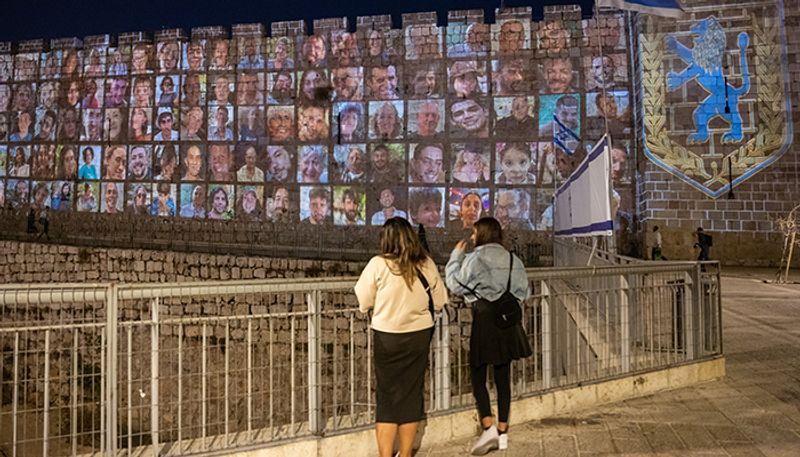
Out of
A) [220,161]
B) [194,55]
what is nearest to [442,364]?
[220,161]

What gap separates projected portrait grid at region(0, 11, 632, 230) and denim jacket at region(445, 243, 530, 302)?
14653mm

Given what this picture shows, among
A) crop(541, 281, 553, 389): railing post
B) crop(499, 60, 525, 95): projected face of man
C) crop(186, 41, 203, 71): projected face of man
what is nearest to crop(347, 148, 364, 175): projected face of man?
crop(499, 60, 525, 95): projected face of man

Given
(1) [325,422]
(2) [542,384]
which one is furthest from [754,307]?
(1) [325,422]

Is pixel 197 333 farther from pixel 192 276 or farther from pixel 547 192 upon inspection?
pixel 547 192

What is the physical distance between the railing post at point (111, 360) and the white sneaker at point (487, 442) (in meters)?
2.06

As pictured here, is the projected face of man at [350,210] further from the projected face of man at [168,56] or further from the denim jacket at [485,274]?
the denim jacket at [485,274]

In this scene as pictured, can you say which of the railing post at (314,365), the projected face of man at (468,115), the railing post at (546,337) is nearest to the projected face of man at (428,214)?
the projected face of man at (468,115)

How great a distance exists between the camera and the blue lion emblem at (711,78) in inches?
675

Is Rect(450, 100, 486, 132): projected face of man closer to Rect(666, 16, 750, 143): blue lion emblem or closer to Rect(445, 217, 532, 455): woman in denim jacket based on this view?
Rect(666, 16, 750, 143): blue lion emblem

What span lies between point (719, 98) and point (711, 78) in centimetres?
58

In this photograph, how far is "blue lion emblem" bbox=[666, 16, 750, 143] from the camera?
1716 centimetres

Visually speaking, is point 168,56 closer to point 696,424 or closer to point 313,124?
point 313,124

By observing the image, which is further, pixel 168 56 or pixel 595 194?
pixel 168 56

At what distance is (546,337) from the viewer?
4906 mm
